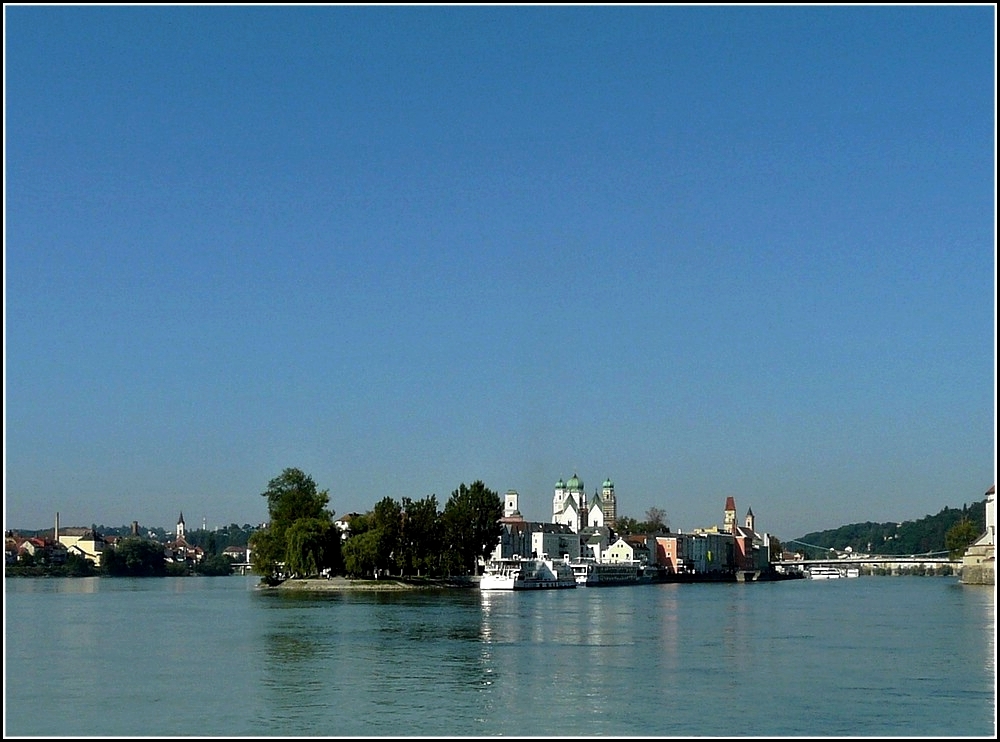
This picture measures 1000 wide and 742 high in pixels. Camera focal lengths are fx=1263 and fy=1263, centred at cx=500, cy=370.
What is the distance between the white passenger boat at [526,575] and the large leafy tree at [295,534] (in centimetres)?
1281

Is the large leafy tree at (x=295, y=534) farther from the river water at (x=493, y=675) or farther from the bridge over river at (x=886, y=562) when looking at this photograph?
the bridge over river at (x=886, y=562)

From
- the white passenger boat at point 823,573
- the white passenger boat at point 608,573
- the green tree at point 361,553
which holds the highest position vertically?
the green tree at point 361,553

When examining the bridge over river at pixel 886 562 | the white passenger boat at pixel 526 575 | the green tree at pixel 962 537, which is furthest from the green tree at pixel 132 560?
the green tree at pixel 962 537

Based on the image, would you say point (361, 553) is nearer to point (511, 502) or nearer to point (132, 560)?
point (132, 560)

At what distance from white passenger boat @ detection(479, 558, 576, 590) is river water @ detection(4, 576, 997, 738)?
1338 inches

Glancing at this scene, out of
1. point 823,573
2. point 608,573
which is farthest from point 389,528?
point 823,573

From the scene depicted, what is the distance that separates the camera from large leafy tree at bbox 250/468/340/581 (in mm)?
70812

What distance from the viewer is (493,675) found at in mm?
26797

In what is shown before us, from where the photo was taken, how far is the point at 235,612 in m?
52.1

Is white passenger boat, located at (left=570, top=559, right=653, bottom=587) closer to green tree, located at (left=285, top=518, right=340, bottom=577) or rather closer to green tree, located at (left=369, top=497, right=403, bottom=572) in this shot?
green tree, located at (left=369, top=497, right=403, bottom=572)

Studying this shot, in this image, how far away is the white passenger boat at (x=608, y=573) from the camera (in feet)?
360

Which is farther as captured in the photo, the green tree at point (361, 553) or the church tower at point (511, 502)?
the church tower at point (511, 502)

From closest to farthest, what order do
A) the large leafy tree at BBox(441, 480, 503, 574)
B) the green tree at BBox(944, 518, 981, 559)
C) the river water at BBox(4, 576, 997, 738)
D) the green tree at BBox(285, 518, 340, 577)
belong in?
the river water at BBox(4, 576, 997, 738) → the green tree at BBox(285, 518, 340, 577) → the large leafy tree at BBox(441, 480, 503, 574) → the green tree at BBox(944, 518, 981, 559)

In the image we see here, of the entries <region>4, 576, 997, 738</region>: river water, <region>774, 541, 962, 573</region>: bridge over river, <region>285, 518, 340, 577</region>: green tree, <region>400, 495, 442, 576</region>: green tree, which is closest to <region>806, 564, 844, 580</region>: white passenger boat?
<region>774, 541, 962, 573</region>: bridge over river
